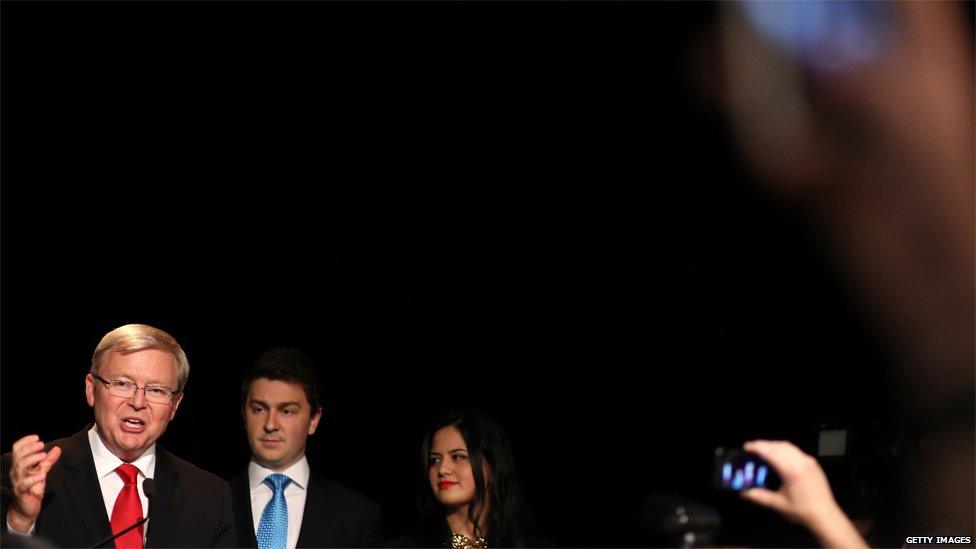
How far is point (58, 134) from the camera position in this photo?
12.4ft

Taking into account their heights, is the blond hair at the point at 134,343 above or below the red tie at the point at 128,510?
above

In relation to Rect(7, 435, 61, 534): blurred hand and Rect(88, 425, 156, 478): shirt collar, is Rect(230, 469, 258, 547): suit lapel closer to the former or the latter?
Rect(88, 425, 156, 478): shirt collar

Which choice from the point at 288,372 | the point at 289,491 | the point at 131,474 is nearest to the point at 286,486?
the point at 289,491

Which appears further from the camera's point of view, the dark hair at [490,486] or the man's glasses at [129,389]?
the dark hair at [490,486]

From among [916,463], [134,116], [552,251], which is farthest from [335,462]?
[916,463]

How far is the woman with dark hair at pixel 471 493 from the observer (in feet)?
10.6

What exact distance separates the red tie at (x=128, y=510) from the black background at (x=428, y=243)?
132cm

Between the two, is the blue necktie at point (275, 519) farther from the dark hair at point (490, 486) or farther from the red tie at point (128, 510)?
the red tie at point (128, 510)

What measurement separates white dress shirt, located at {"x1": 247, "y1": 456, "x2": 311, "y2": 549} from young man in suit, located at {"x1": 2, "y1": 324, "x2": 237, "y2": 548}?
0.57 metres

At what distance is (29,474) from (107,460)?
0.37m

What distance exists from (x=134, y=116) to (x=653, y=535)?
2505mm

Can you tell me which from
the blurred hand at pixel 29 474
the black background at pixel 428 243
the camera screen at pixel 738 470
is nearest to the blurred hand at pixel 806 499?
the camera screen at pixel 738 470

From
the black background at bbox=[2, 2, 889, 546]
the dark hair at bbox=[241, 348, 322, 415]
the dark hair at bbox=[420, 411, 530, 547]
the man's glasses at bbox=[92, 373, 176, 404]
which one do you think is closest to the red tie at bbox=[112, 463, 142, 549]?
the man's glasses at bbox=[92, 373, 176, 404]

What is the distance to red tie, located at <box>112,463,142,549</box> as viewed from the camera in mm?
2553
